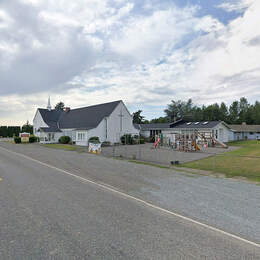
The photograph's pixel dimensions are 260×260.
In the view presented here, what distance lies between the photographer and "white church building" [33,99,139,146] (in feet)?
105

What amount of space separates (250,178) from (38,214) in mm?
9768

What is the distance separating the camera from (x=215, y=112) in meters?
66.8

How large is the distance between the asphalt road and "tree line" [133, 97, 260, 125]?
5817 centimetres

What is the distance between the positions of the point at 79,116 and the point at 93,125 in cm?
844

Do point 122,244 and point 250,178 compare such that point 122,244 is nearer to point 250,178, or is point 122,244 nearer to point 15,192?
point 15,192

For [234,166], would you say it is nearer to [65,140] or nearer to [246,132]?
[65,140]

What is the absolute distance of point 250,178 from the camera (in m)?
9.46

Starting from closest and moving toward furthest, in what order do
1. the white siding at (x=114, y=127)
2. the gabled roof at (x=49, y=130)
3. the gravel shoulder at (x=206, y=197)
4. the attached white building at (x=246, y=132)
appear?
the gravel shoulder at (x=206, y=197) < the white siding at (x=114, y=127) < the gabled roof at (x=49, y=130) < the attached white building at (x=246, y=132)

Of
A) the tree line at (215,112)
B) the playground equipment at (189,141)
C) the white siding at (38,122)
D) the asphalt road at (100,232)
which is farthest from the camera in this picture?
the tree line at (215,112)

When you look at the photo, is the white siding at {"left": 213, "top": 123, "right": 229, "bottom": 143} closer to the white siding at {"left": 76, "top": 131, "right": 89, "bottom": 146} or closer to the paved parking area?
the paved parking area

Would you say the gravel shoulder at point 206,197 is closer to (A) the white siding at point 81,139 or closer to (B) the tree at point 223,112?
(A) the white siding at point 81,139

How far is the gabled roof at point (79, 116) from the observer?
112 ft

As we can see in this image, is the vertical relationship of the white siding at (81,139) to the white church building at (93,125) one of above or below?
below

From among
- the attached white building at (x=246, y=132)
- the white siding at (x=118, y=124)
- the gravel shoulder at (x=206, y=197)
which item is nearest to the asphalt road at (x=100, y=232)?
the gravel shoulder at (x=206, y=197)
